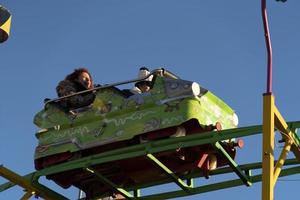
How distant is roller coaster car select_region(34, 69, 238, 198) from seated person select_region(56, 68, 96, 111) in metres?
0.18

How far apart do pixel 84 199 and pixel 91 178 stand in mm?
428

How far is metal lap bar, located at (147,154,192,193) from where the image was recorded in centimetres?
898

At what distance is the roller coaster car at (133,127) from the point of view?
8992 mm

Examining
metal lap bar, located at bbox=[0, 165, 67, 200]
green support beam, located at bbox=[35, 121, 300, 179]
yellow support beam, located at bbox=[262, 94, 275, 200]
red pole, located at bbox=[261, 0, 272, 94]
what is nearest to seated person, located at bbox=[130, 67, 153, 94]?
green support beam, located at bbox=[35, 121, 300, 179]

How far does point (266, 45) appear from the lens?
793cm

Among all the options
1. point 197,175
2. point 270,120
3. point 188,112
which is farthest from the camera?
point 197,175

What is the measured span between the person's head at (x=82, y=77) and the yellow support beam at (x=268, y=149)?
3.61 meters

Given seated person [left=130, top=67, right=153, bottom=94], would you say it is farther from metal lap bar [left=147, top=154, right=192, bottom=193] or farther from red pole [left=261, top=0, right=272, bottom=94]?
red pole [left=261, top=0, right=272, bottom=94]

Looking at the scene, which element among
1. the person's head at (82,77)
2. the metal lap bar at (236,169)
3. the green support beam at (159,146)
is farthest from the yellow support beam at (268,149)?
the person's head at (82,77)

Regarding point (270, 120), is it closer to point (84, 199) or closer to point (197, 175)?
point (197, 175)

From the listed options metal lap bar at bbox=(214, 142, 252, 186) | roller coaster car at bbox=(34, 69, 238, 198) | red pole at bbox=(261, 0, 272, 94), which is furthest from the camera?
roller coaster car at bbox=(34, 69, 238, 198)

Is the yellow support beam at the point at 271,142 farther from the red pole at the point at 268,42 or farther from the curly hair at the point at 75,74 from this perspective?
the curly hair at the point at 75,74

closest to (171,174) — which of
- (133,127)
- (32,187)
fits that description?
(133,127)

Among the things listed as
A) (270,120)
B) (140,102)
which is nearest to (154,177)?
(140,102)
